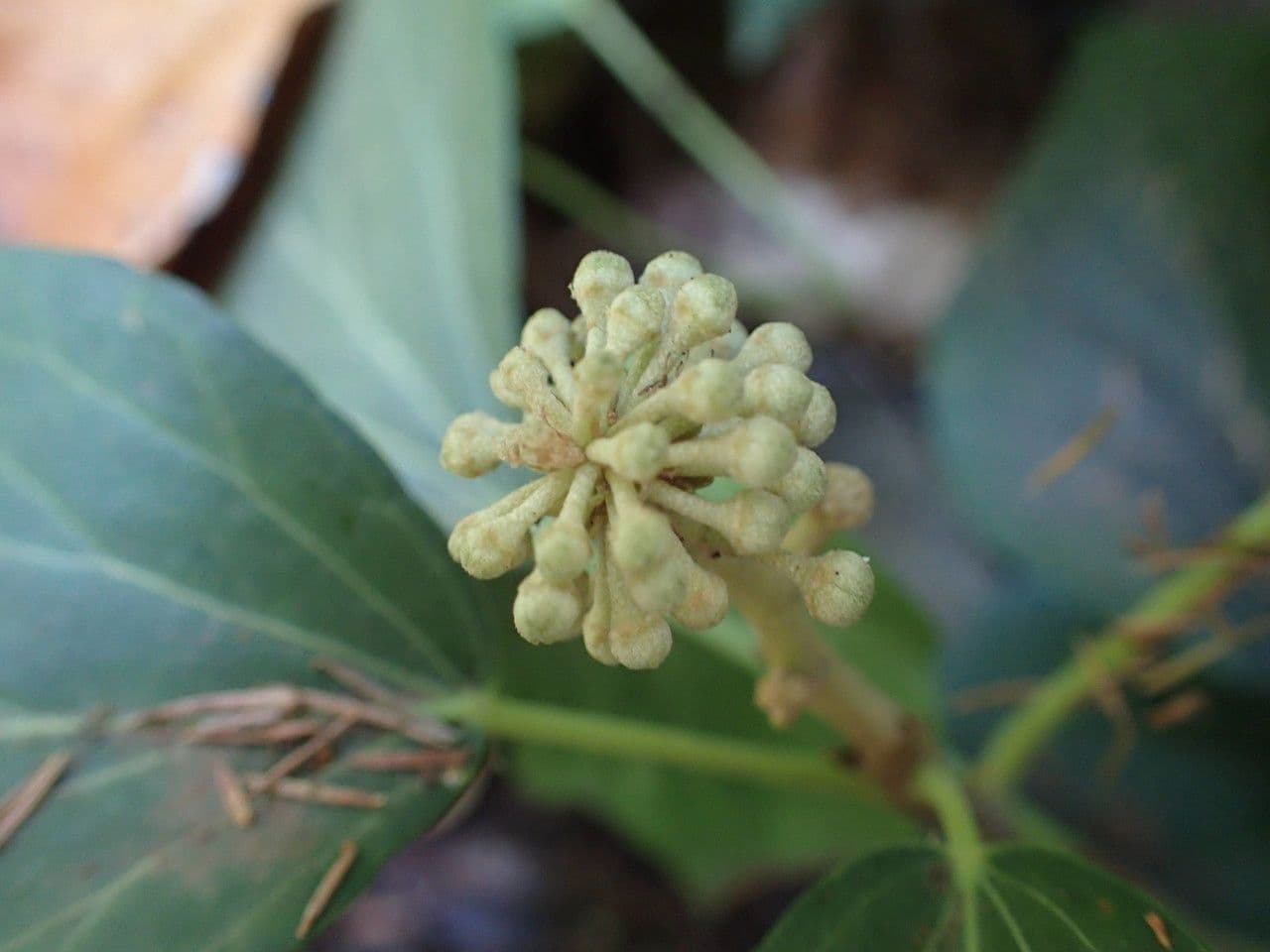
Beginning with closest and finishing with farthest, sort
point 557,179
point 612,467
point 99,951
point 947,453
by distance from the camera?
1. point 612,467
2. point 99,951
3. point 947,453
4. point 557,179

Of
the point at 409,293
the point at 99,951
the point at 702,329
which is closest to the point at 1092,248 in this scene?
the point at 409,293

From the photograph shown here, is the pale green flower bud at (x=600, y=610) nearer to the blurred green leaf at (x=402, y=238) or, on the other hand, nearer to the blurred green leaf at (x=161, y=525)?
the blurred green leaf at (x=161, y=525)

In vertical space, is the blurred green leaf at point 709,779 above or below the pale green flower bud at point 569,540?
below

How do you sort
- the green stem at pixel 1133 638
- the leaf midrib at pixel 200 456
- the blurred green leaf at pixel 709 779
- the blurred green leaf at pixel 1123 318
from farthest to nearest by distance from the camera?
the blurred green leaf at pixel 709 779 → the blurred green leaf at pixel 1123 318 → the green stem at pixel 1133 638 → the leaf midrib at pixel 200 456

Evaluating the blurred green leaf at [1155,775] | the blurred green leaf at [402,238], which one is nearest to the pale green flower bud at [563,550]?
the blurred green leaf at [402,238]

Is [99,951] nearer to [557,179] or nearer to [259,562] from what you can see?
[259,562]

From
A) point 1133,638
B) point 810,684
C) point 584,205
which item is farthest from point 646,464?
point 584,205

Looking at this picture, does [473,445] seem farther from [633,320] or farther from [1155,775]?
[1155,775]
